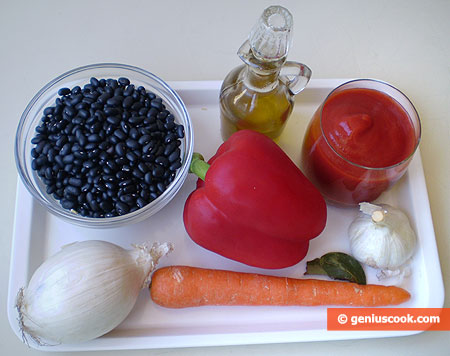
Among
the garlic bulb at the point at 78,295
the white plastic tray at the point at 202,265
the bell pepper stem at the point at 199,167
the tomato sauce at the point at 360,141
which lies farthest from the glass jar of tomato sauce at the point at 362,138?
the garlic bulb at the point at 78,295

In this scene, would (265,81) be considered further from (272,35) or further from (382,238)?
(382,238)

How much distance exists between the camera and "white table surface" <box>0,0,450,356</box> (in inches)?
50.9

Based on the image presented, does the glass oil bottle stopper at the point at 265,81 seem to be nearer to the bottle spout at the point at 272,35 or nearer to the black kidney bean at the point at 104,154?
the bottle spout at the point at 272,35

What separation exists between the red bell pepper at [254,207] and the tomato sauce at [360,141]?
0.26ft

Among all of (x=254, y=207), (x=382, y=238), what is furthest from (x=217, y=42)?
(x=382, y=238)

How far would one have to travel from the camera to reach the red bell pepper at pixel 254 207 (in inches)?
35.9

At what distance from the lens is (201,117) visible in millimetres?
1201

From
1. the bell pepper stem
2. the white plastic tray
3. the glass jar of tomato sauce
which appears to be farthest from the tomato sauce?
the bell pepper stem

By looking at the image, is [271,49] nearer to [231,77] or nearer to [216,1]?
[231,77]

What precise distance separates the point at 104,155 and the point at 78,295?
333 mm

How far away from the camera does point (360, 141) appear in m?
0.90

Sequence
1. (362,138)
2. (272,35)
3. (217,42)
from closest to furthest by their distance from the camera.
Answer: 1. (272,35)
2. (362,138)
3. (217,42)

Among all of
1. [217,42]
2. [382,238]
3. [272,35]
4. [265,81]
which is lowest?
[382,238]

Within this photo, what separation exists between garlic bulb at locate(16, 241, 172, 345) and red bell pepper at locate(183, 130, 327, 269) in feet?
0.69
